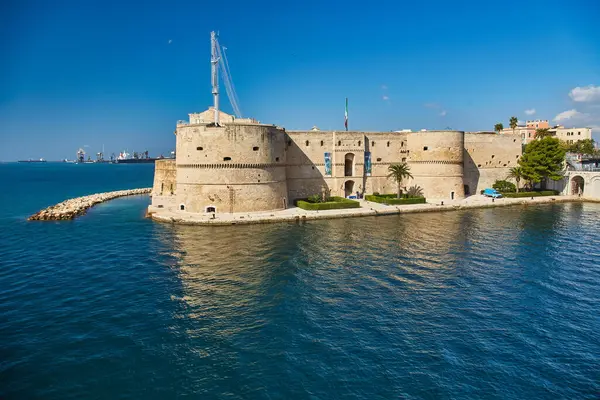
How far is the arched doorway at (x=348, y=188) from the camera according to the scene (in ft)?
147

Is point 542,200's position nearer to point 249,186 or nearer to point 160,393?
point 249,186

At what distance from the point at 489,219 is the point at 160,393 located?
31.5 meters

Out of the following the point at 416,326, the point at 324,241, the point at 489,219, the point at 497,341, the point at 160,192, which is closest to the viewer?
the point at 497,341

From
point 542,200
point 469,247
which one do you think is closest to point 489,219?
point 469,247

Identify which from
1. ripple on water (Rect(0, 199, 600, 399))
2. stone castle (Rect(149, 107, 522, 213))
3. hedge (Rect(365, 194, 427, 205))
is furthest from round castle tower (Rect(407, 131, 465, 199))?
ripple on water (Rect(0, 199, 600, 399))

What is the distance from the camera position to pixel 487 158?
50.0 m

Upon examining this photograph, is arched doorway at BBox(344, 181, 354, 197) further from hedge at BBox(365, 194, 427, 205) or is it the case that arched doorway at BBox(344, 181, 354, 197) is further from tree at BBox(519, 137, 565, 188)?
tree at BBox(519, 137, 565, 188)

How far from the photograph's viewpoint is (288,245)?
25.8 m

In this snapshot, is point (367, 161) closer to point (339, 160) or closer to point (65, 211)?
point (339, 160)

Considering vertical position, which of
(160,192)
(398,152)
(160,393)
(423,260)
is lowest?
(160,393)

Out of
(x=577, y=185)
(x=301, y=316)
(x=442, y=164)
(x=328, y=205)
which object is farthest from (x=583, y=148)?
(x=301, y=316)

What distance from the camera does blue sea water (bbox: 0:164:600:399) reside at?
1156 centimetres

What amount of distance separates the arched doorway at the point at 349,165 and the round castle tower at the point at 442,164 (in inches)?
322

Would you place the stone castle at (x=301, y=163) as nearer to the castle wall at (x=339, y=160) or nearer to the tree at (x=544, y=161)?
the castle wall at (x=339, y=160)
